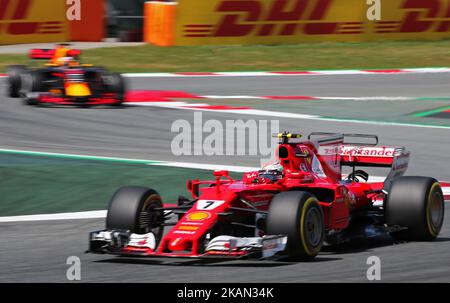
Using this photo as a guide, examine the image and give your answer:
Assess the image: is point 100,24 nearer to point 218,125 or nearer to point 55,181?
point 218,125

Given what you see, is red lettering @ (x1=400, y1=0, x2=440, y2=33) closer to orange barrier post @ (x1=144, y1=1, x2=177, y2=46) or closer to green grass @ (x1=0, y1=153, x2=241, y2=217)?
orange barrier post @ (x1=144, y1=1, x2=177, y2=46)

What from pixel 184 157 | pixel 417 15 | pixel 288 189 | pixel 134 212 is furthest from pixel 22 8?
pixel 288 189

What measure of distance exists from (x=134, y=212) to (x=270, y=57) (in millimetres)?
17537

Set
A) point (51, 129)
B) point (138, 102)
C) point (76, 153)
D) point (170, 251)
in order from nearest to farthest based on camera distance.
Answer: point (170, 251) → point (76, 153) → point (51, 129) → point (138, 102)

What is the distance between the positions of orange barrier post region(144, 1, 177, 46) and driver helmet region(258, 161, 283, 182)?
17504mm

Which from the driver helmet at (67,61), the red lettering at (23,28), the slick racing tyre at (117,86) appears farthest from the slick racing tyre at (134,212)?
the red lettering at (23,28)

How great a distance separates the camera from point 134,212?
8.91 m

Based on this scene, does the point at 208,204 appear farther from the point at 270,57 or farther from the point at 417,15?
the point at 417,15

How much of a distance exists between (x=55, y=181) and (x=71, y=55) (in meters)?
7.66

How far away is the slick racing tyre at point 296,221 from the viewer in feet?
27.2

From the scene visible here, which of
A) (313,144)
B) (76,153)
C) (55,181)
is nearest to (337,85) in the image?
(76,153)

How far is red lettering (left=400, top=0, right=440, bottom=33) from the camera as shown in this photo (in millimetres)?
27188

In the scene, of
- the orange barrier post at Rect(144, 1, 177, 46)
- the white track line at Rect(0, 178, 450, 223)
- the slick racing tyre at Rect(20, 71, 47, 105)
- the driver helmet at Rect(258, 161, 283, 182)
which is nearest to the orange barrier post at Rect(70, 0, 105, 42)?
the orange barrier post at Rect(144, 1, 177, 46)

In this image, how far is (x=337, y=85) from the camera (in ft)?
72.9
